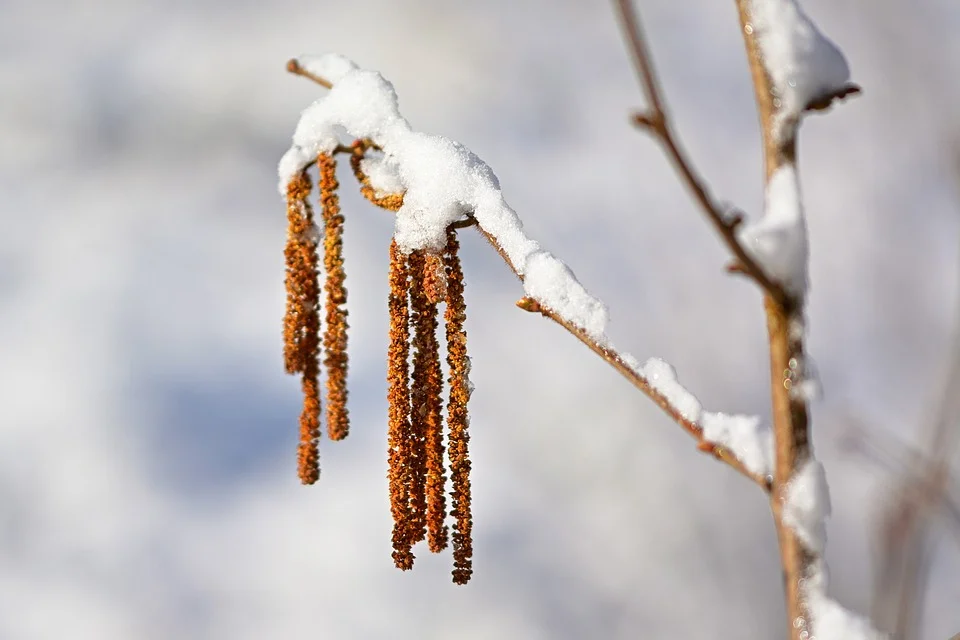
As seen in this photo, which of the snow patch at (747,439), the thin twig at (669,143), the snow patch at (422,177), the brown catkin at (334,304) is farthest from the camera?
the brown catkin at (334,304)

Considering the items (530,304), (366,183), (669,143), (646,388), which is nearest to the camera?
(669,143)

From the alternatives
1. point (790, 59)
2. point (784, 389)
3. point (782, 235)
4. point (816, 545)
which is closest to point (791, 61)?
point (790, 59)

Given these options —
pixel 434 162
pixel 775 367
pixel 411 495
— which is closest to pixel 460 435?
pixel 411 495

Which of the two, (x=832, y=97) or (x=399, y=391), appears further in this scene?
(x=399, y=391)

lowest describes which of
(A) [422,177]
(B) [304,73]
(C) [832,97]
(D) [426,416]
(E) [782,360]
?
(E) [782,360]

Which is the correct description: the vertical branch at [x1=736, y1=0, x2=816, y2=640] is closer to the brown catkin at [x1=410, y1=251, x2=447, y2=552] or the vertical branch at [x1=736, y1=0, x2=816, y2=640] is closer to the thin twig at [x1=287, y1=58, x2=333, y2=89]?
the brown catkin at [x1=410, y1=251, x2=447, y2=552]

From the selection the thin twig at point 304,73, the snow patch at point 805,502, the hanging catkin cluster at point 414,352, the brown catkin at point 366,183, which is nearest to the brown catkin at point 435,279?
the hanging catkin cluster at point 414,352

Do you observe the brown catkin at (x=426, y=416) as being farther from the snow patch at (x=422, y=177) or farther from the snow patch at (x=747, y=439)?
the snow patch at (x=747, y=439)

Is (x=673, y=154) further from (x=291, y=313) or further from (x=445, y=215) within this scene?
(x=291, y=313)

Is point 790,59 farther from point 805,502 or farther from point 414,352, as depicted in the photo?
point 414,352
